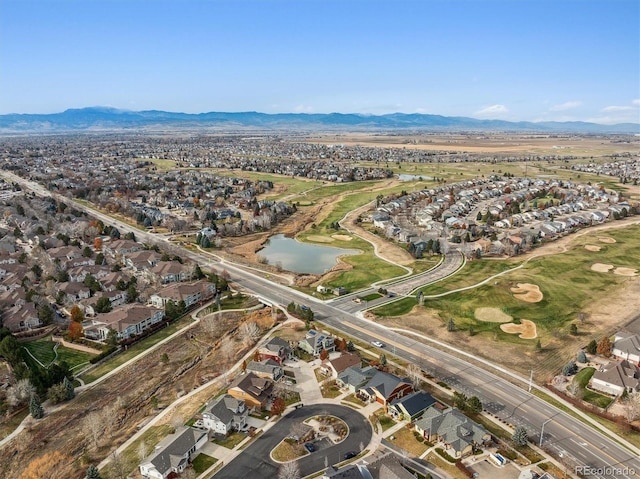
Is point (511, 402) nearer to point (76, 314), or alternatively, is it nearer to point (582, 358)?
point (582, 358)

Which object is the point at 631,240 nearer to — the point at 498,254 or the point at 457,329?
the point at 498,254

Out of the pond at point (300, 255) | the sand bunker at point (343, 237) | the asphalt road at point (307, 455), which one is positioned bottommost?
the pond at point (300, 255)

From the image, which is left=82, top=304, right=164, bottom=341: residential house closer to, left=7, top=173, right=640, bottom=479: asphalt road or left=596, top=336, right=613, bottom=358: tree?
left=7, top=173, right=640, bottom=479: asphalt road

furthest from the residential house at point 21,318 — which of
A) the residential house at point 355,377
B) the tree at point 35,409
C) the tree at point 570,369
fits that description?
the tree at point 570,369

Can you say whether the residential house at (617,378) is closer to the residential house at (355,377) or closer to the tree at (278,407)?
the residential house at (355,377)

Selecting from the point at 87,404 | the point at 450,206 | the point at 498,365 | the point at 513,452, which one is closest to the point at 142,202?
the point at 450,206

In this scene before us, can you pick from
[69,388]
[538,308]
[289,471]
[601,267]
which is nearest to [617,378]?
[538,308]

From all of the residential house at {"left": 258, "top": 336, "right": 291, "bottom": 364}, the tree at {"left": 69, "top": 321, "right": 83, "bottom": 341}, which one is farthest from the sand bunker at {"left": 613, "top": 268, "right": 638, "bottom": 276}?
the tree at {"left": 69, "top": 321, "right": 83, "bottom": 341}
